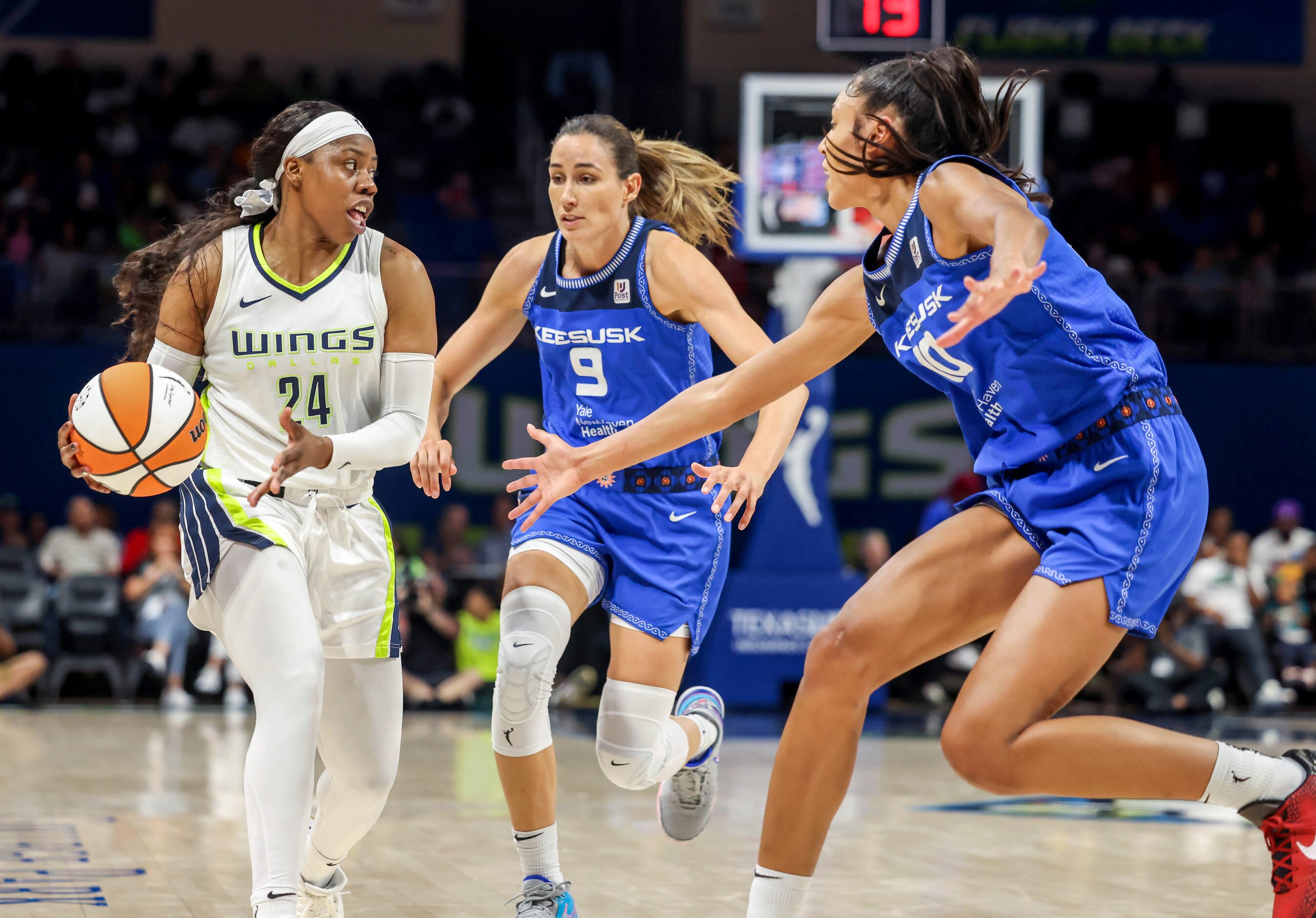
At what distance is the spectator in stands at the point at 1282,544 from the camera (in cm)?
1307

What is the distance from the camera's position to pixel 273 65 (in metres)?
18.2

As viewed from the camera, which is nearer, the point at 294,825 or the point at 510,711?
the point at 294,825

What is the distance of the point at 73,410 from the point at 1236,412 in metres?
12.7

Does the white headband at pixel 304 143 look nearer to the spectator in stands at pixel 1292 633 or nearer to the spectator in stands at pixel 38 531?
the spectator in stands at pixel 38 531

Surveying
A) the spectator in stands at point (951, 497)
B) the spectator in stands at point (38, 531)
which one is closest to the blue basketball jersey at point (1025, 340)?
the spectator in stands at point (951, 497)

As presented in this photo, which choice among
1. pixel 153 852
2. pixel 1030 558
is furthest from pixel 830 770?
pixel 153 852

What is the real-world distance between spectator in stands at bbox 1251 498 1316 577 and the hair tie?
10.9m

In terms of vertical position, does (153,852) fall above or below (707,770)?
below

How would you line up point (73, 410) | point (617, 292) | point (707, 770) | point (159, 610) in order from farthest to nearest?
point (159, 610)
point (707, 770)
point (617, 292)
point (73, 410)

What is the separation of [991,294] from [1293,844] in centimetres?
144

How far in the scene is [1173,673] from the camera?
1159cm

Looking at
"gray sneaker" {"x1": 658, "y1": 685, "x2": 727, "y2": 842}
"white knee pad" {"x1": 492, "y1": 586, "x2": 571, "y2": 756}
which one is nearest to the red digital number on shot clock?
"gray sneaker" {"x1": 658, "y1": 685, "x2": 727, "y2": 842}

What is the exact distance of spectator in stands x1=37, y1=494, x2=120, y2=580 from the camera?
1155cm

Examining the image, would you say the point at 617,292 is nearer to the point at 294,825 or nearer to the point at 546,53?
the point at 294,825
